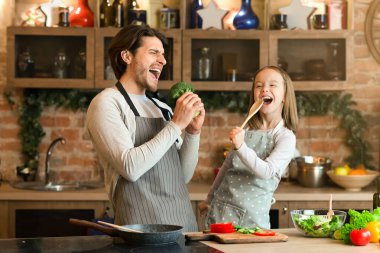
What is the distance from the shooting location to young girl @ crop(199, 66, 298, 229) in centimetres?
341

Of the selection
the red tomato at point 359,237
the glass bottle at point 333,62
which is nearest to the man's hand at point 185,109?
the red tomato at point 359,237

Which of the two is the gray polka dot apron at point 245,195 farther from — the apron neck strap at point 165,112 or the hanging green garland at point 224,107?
the hanging green garland at point 224,107

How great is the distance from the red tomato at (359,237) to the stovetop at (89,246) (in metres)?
0.53

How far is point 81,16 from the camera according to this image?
5.22m

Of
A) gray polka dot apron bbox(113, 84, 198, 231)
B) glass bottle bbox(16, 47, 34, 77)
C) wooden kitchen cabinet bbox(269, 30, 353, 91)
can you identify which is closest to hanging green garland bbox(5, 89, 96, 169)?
glass bottle bbox(16, 47, 34, 77)

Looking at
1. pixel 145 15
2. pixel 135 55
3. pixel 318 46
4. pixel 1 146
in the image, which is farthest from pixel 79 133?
pixel 135 55

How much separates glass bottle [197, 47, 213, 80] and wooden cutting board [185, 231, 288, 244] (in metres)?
2.58

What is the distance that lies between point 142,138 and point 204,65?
2.12 m

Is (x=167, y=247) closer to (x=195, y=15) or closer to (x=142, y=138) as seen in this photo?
(x=142, y=138)

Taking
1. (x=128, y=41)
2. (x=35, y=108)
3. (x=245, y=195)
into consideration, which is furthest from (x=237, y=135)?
(x=35, y=108)

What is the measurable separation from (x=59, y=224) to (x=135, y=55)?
1.99 m

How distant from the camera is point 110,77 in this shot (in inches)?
202

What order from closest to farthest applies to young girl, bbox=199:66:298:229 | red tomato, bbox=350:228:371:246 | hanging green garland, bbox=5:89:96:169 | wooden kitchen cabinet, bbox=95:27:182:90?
red tomato, bbox=350:228:371:246 → young girl, bbox=199:66:298:229 → wooden kitchen cabinet, bbox=95:27:182:90 → hanging green garland, bbox=5:89:96:169

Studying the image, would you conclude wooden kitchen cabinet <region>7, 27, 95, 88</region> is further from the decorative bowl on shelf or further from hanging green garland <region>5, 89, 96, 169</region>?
the decorative bowl on shelf
